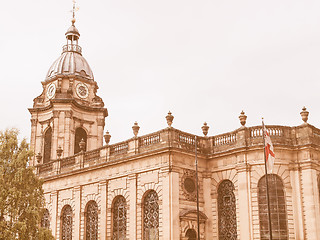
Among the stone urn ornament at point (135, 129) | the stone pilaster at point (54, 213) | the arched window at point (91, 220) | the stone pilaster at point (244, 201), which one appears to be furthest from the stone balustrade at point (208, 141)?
the stone pilaster at point (54, 213)

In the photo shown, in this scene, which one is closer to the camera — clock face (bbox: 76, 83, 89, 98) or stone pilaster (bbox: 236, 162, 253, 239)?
stone pilaster (bbox: 236, 162, 253, 239)

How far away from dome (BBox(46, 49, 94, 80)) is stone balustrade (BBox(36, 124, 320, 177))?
43.0ft

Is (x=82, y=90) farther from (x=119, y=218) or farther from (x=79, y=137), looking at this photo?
(x=119, y=218)

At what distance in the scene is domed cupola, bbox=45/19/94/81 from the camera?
47.8 m

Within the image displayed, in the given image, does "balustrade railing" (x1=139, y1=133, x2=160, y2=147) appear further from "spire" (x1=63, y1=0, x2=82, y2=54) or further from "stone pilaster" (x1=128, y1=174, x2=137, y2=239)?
"spire" (x1=63, y1=0, x2=82, y2=54)

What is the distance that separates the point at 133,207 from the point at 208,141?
6612 mm

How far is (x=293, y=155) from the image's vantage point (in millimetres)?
31609

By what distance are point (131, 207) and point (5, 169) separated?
354 inches

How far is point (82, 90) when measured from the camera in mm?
47594

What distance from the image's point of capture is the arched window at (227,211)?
104 ft

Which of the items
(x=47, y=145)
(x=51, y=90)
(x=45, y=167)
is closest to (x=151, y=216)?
(x=45, y=167)

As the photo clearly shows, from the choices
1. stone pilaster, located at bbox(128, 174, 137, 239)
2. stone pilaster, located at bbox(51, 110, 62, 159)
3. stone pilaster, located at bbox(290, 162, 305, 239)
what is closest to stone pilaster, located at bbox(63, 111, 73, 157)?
stone pilaster, located at bbox(51, 110, 62, 159)

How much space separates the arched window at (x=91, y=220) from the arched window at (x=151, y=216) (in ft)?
16.7

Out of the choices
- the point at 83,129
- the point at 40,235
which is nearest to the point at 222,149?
Result: the point at 40,235
